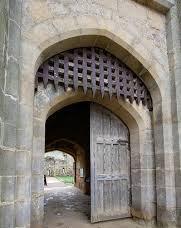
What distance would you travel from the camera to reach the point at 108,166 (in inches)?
163

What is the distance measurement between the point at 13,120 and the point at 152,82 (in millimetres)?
2497

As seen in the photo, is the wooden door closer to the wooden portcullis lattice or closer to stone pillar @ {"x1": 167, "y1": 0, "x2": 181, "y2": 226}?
the wooden portcullis lattice

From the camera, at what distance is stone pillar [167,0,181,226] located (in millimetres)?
3680

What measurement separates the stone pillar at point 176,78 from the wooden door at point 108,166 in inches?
34.9

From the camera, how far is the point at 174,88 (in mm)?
3977

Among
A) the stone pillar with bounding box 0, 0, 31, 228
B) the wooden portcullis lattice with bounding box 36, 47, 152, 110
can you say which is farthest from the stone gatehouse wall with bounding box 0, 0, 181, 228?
the wooden portcullis lattice with bounding box 36, 47, 152, 110

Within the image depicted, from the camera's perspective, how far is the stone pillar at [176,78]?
3680 mm

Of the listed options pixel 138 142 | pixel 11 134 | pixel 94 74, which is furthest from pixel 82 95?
pixel 11 134

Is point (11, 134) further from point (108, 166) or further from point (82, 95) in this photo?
point (108, 166)

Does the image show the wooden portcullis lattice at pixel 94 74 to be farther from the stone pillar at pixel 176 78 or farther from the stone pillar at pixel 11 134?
the stone pillar at pixel 11 134

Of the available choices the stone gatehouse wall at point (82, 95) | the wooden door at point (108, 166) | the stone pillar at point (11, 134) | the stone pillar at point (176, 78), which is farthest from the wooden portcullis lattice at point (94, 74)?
the stone pillar at point (11, 134)

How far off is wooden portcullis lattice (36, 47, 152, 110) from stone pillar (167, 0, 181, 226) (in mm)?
466

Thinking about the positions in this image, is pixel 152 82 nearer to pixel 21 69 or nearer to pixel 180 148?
pixel 180 148

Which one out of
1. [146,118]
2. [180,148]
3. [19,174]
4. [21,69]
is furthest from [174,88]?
[19,174]
